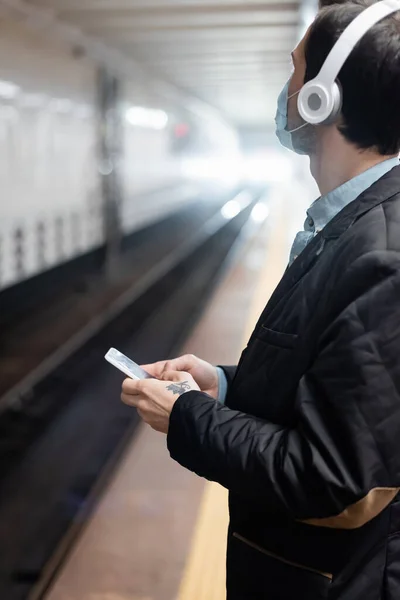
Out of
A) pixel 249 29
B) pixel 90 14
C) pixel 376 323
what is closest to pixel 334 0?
pixel 376 323

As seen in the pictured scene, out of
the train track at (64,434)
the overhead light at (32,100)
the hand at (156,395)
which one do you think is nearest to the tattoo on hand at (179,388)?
the hand at (156,395)

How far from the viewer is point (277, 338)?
100 cm

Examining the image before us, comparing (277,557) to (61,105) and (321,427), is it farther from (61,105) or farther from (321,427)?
(61,105)

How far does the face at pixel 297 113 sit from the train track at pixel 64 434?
1.58m

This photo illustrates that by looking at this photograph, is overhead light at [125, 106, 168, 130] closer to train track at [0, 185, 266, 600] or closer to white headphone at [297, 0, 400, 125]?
train track at [0, 185, 266, 600]

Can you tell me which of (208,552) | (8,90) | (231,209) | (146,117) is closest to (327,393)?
(208,552)

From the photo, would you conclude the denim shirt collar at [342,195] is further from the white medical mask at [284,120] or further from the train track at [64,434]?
the train track at [64,434]

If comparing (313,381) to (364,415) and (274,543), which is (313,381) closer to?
(364,415)

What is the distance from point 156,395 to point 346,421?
0.34 meters

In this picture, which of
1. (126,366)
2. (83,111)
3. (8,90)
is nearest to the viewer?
(126,366)

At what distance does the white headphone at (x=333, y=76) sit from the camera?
0.93 meters

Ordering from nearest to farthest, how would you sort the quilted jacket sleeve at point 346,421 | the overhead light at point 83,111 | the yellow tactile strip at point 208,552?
the quilted jacket sleeve at point 346,421, the yellow tactile strip at point 208,552, the overhead light at point 83,111

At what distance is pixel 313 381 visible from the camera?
907 millimetres

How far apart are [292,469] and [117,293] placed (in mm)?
6726
